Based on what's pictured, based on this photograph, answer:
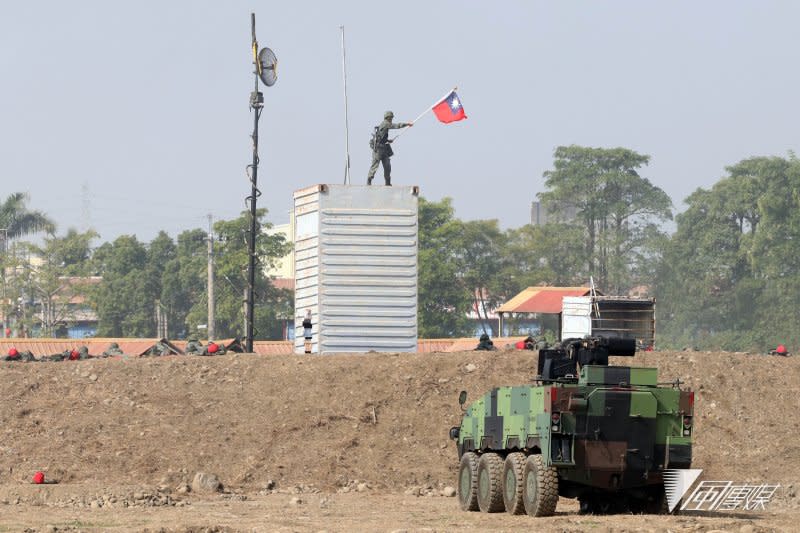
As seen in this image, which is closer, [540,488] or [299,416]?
[540,488]

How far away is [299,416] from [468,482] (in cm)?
870

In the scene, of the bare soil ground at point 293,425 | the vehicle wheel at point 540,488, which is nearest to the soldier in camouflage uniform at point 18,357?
the bare soil ground at point 293,425

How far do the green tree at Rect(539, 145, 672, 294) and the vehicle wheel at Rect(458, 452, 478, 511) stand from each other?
69255 mm

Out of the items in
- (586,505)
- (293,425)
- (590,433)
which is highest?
(590,433)

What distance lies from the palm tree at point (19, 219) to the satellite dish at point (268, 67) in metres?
55.7

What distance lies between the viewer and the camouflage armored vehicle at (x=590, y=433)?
20.9 metres

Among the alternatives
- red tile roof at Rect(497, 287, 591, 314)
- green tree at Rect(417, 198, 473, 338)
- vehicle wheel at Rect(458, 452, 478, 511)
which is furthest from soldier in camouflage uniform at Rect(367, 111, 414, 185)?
green tree at Rect(417, 198, 473, 338)

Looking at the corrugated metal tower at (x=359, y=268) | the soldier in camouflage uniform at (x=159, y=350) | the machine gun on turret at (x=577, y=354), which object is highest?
the corrugated metal tower at (x=359, y=268)

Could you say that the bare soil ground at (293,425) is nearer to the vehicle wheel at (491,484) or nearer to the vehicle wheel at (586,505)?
the vehicle wheel at (491,484)

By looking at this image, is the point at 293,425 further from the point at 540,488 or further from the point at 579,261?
the point at 579,261

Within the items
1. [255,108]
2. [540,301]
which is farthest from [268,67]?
[540,301]

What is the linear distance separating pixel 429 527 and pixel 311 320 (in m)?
17.1

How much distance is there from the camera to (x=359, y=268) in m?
37.1

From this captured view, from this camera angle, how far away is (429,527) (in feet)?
66.1
